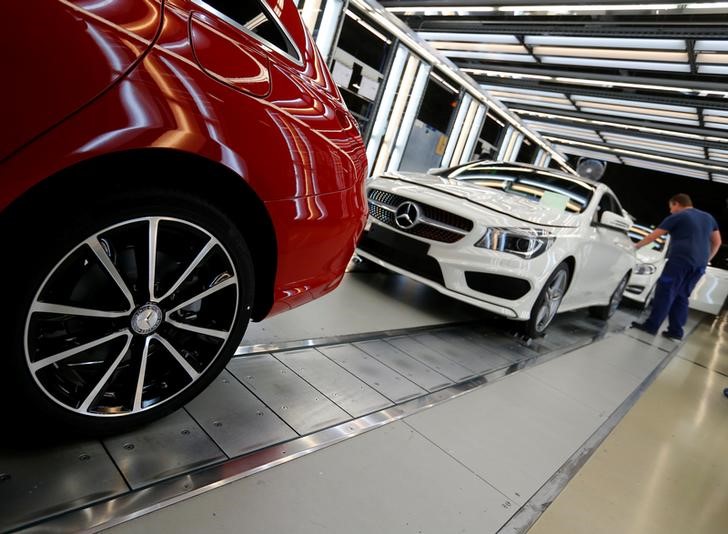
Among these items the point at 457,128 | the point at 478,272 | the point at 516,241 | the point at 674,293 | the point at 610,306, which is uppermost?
the point at 457,128

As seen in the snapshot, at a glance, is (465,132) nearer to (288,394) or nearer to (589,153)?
(589,153)

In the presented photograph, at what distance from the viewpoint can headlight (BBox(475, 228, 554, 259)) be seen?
2.88 metres

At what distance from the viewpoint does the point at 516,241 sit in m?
2.92

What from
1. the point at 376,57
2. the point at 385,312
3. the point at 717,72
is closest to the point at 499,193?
the point at 385,312

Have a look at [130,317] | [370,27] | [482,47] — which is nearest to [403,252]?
[130,317]

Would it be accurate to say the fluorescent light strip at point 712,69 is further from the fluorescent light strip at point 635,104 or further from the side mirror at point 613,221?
the side mirror at point 613,221

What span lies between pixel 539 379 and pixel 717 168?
48.4ft

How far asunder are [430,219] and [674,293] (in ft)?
11.7

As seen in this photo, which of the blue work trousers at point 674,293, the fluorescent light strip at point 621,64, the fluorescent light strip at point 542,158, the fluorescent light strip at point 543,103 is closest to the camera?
the blue work trousers at point 674,293

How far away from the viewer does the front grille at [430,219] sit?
2965 mm

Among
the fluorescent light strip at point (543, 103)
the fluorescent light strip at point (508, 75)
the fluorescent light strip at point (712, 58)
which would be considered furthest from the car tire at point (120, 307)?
the fluorescent light strip at point (543, 103)

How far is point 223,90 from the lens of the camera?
3.62 feet

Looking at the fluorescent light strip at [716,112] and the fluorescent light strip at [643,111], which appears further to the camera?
the fluorescent light strip at [643,111]

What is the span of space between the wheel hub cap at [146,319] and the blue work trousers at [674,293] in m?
5.31
